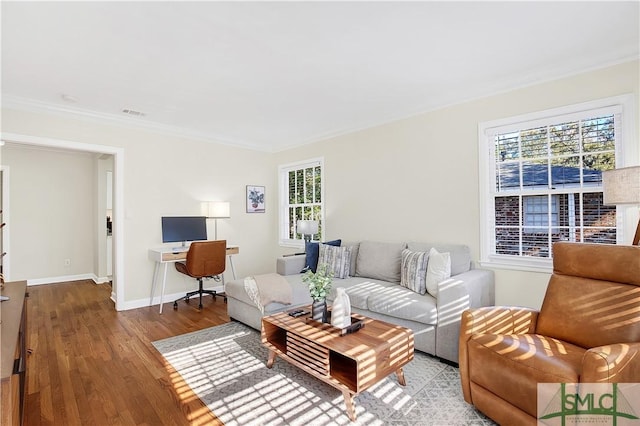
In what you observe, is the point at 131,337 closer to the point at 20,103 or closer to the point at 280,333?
the point at 280,333

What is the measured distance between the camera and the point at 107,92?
3279 millimetres

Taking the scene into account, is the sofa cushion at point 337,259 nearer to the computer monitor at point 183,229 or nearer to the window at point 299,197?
the window at point 299,197

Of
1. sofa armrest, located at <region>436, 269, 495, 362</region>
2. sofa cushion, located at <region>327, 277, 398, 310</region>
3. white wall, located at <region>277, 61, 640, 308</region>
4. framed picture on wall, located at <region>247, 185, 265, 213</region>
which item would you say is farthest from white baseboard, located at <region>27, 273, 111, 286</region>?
sofa armrest, located at <region>436, 269, 495, 362</region>

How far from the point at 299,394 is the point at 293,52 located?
254 cm

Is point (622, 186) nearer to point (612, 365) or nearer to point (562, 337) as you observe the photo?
point (562, 337)

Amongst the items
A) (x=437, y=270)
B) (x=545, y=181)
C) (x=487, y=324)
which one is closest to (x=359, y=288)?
(x=437, y=270)

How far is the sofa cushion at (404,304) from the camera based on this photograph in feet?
8.59

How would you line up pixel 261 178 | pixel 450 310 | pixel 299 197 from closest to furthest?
pixel 450 310 → pixel 299 197 → pixel 261 178

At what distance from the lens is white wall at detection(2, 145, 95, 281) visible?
5.46 metres

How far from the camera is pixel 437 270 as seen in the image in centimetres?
293

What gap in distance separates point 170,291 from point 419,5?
4.58 meters

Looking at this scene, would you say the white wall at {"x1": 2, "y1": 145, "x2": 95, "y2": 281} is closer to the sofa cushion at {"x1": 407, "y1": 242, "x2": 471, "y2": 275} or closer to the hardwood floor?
the hardwood floor

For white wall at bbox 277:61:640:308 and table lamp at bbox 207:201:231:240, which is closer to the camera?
white wall at bbox 277:61:640:308

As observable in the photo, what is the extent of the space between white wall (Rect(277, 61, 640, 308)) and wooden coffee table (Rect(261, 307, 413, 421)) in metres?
1.61
